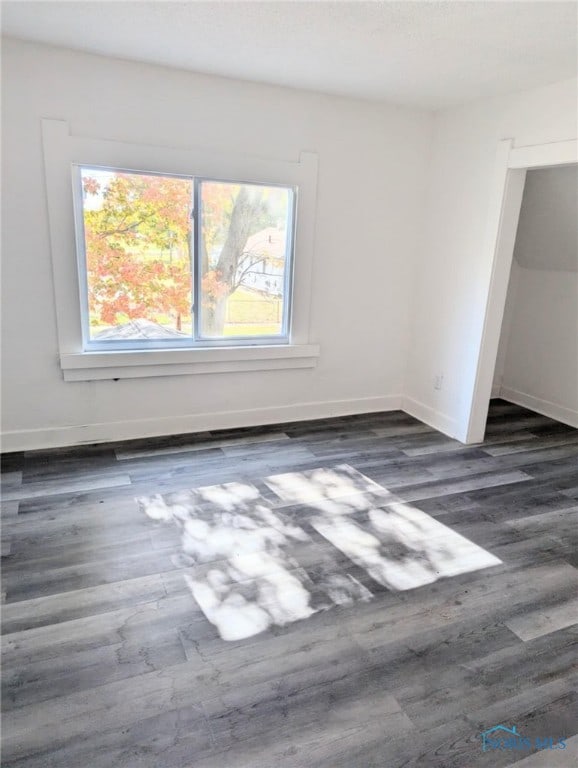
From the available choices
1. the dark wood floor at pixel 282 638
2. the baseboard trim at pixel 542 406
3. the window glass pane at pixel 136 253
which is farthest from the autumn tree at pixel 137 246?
the baseboard trim at pixel 542 406

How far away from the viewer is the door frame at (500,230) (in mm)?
3012

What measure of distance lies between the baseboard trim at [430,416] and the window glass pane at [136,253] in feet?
6.77

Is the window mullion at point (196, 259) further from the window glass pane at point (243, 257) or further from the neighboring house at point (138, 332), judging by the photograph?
the neighboring house at point (138, 332)

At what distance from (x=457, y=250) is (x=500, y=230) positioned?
0.42m

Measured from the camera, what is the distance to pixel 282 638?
191cm

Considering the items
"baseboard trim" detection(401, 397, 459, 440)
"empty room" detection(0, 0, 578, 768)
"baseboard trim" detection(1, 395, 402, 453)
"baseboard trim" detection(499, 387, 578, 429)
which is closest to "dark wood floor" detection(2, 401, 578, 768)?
"empty room" detection(0, 0, 578, 768)

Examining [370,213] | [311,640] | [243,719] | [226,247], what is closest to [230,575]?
[311,640]

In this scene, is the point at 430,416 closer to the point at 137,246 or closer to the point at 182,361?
the point at 182,361

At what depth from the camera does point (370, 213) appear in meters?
3.84

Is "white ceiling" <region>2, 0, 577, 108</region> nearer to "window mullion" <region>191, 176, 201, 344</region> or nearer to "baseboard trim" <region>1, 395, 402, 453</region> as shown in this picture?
"window mullion" <region>191, 176, 201, 344</region>

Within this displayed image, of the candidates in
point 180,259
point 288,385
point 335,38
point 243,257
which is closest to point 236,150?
point 243,257

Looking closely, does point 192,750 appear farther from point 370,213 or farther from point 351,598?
point 370,213

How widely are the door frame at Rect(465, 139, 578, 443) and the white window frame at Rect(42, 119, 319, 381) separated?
1.23 meters

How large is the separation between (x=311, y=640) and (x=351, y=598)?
295 mm
